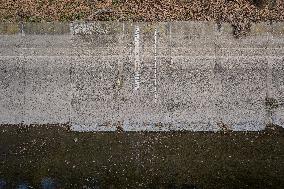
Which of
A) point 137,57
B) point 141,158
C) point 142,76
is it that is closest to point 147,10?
point 137,57

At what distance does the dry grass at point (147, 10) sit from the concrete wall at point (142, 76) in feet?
1.12

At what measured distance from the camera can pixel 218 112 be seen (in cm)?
1077

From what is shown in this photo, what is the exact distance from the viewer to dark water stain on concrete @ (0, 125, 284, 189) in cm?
886

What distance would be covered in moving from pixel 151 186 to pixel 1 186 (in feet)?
8.61

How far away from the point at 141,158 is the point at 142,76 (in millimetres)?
2831

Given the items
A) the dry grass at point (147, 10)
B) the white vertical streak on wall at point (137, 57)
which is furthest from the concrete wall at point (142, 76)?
the dry grass at point (147, 10)

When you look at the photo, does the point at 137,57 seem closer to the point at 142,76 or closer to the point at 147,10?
the point at 142,76

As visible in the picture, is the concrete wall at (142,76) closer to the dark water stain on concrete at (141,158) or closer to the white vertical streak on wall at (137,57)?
the white vertical streak on wall at (137,57)

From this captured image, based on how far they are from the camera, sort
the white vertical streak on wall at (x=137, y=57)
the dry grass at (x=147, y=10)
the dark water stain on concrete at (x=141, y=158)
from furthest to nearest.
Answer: the dry grass at (x=147, y=10) < the white vertical streak on wall at (x=137, y=57) < the dark water stain on concrete at (x=141, y=158)

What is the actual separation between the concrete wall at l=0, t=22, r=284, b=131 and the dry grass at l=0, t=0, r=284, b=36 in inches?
13.4

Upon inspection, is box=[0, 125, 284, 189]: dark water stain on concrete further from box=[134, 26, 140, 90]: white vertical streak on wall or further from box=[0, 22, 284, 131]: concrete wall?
box=[134, 26, 140, 90]: white vertical streak on wall

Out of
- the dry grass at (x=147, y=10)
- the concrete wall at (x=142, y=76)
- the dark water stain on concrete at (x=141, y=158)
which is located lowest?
the dark water stain on concrete at (x=141, y=158)

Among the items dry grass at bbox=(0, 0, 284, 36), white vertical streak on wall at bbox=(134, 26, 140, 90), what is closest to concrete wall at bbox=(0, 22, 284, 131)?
white vertical streak on wall at bbox=(134, 26, 140, 90)

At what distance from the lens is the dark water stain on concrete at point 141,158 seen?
8.86 metres
